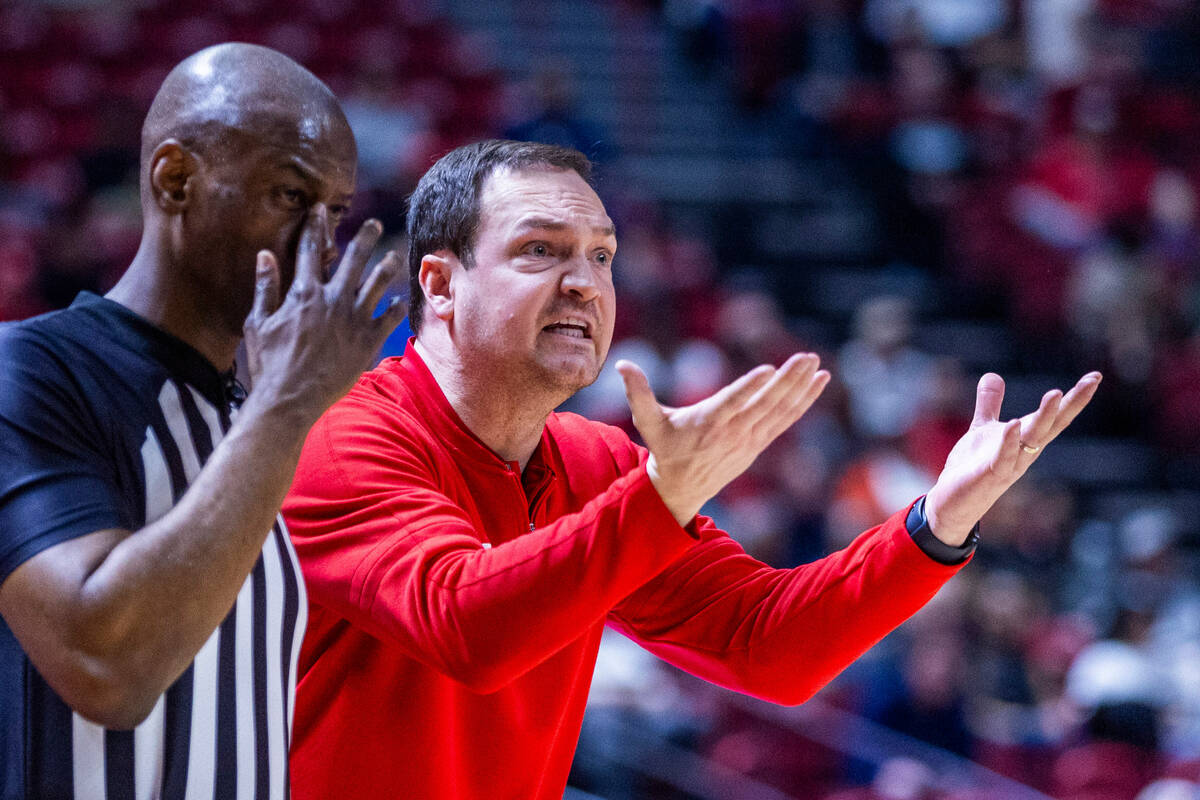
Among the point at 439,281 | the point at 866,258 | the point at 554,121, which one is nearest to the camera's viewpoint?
the point at 439,281

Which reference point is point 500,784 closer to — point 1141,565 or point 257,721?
point 257,721

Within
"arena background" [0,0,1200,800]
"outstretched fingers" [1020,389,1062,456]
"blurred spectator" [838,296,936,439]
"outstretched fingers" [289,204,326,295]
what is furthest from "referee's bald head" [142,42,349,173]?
"blurred spectator" [838,296,936,439]

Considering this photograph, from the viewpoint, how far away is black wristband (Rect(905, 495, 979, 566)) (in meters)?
2.40

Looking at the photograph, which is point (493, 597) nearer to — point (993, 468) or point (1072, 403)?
point (993, 468)

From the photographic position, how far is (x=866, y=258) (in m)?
10.3

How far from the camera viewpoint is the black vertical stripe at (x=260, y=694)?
1.97 meters

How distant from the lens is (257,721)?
1978 millimetres

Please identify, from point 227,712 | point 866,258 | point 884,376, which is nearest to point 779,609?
point 227,712

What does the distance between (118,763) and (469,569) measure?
1.75 feet

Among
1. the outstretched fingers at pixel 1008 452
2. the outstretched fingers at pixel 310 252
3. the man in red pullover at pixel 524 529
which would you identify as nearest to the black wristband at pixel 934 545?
the man in red pullover at pixel 524 529

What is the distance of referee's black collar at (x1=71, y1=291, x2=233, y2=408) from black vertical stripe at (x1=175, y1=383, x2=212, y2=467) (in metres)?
0.02

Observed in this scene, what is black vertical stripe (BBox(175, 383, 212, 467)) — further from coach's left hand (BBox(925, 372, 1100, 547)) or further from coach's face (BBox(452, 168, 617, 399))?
coach's left hand (BBox(925, 372, 1100, 547))

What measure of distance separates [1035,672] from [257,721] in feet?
18.2

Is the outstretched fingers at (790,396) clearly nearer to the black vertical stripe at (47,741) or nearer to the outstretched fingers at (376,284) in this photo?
the outstretched fingers at (376,284)
